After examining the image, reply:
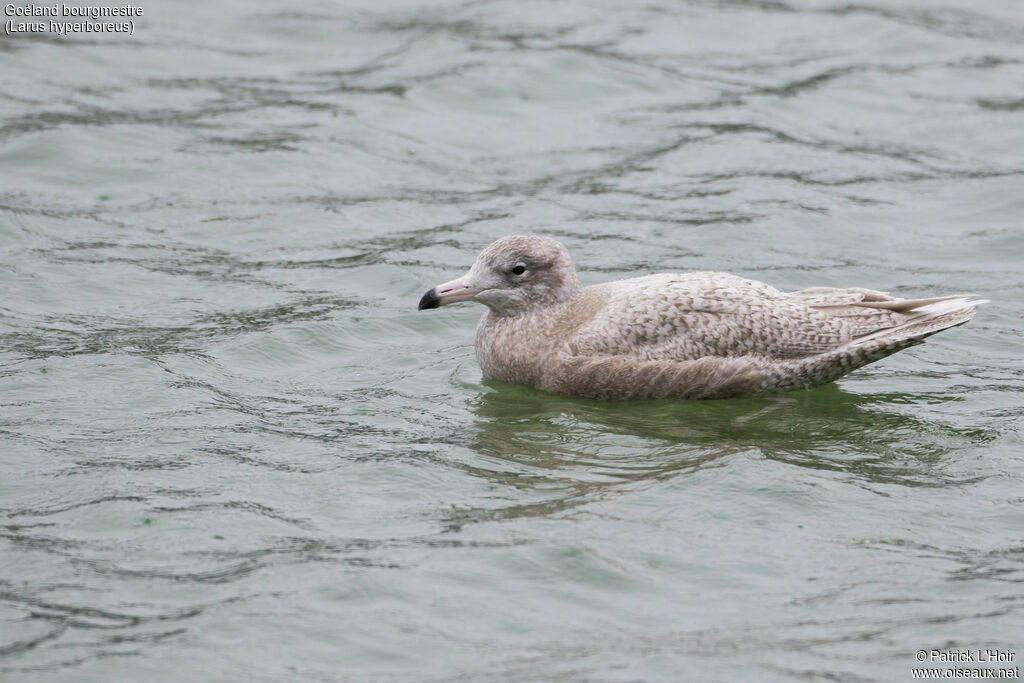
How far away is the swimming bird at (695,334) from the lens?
9086mm

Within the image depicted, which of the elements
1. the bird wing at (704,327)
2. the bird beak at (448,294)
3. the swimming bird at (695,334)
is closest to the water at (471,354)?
the swimming bird at (695,334)

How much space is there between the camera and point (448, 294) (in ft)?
30.6

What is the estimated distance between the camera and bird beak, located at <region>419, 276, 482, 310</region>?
9.23 meters

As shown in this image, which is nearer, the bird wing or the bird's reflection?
the bird's reflection

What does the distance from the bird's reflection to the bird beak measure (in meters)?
0.63

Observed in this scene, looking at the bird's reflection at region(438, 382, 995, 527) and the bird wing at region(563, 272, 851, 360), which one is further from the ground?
the bird wing at region(563, 272, 851, 360)

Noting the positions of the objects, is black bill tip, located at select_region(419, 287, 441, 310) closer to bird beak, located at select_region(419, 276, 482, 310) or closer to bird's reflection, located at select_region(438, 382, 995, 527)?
bird beak, located at select_region(419, 276, 482, 310)

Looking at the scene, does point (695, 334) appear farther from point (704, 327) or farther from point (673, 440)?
point (673, 440)

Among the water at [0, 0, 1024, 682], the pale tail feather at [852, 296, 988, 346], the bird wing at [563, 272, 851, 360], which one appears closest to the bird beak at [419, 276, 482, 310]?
the water at [0, 0, 1024, 682]

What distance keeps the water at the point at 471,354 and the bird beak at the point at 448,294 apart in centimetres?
61

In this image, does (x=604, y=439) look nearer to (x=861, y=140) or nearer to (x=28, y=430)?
(x=28, y=430)

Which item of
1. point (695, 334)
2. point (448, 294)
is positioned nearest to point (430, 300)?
point (448, 294)

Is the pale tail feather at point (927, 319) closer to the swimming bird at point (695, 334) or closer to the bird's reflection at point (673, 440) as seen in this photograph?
the swimming bird at point (695, 334)

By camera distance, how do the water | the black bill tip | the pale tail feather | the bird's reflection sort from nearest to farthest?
the water → the bird's reflection → the pale tail feather → the black bill tip
